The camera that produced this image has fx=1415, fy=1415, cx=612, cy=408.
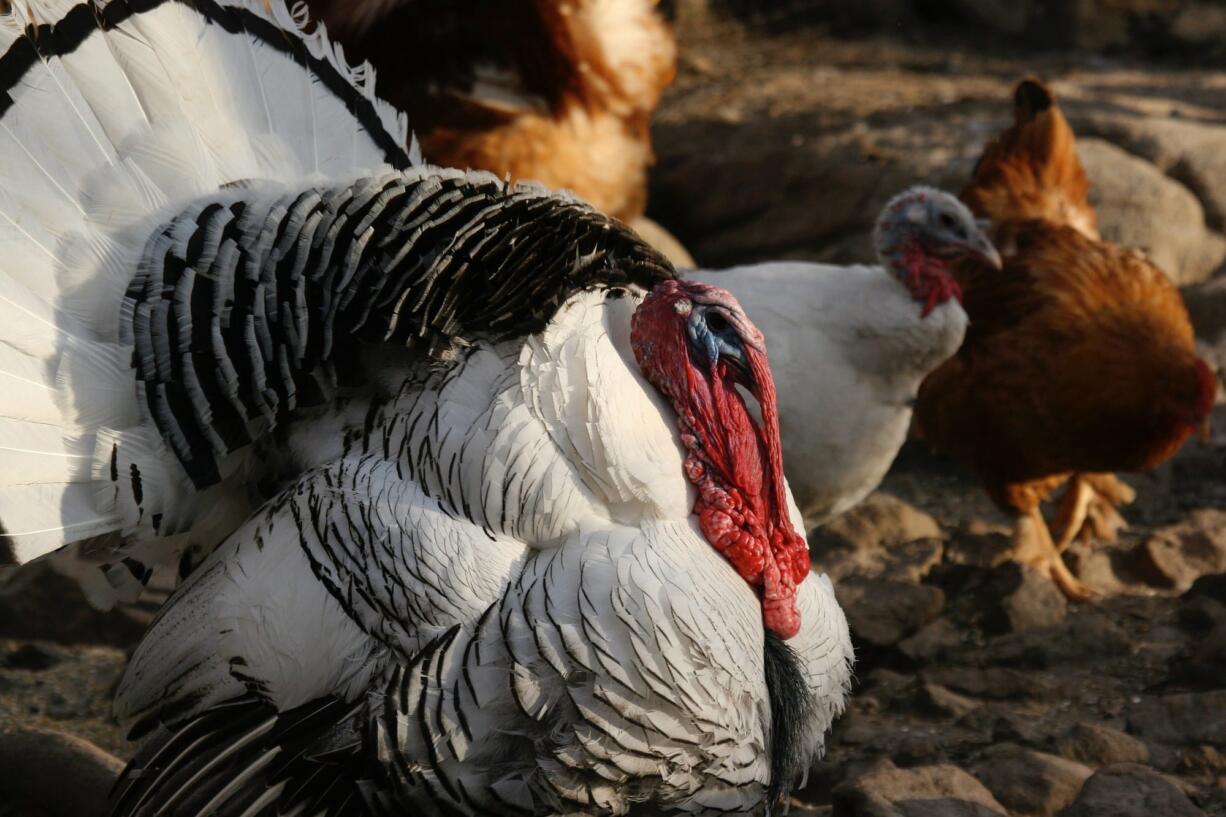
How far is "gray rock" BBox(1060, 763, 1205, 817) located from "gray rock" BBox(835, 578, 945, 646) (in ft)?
3.75

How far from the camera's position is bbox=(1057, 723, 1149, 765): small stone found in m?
3.49

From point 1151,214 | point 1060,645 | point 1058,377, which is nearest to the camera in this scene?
point 1060,645

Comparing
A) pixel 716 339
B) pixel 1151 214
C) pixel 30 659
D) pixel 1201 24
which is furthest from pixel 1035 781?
pixel 1201 24

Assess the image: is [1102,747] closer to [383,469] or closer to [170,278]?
[383,469]

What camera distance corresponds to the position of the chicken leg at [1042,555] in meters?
4.94

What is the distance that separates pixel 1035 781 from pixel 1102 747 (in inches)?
13.2

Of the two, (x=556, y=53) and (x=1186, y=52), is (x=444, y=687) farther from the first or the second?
(x=1186, y=52)

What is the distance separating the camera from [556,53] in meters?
4.93

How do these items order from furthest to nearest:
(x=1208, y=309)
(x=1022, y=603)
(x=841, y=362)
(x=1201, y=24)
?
1. (x=1201, y=24)
2. (x=1208, y=309)
3. (x=1022, y=603)
4. (x=841, y=362)

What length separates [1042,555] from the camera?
5.05 metres

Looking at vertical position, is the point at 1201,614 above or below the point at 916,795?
below

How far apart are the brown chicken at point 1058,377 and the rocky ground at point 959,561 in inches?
10.9

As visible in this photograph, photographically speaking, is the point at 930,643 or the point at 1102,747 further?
the point at 930,643

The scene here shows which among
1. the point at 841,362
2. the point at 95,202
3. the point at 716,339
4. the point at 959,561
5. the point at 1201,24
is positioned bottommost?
the point at 959,561
